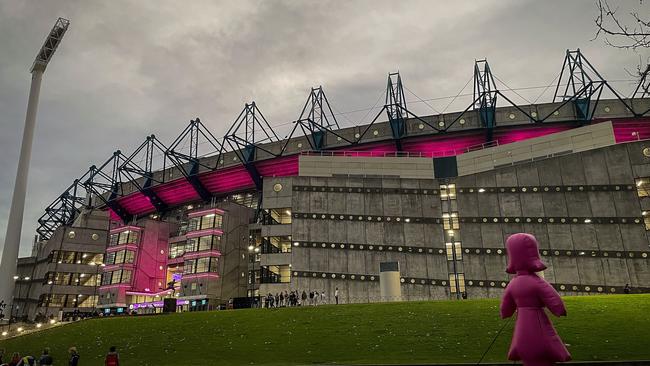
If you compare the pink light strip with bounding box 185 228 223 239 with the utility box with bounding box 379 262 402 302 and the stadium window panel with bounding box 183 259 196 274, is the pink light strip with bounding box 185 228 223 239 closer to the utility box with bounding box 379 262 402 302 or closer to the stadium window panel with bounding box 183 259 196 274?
the stadium window panel with bounding box 183 259 196 274

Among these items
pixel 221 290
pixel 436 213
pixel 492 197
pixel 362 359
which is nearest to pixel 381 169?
pixel 436 213

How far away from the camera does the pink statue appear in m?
9.83

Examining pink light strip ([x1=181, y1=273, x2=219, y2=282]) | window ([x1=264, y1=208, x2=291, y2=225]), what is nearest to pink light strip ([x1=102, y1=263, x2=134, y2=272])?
pink light strip ([x1=181, y1=273, x2=219, y2=282])

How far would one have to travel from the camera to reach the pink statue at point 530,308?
387 inches

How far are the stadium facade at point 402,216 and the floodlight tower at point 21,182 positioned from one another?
55.0 feet

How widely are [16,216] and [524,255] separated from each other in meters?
86.6

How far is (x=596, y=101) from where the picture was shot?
74062 millimetres

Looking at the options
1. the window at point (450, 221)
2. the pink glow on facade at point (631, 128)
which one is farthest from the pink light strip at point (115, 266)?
the pink glow on facade at point (631, 128)

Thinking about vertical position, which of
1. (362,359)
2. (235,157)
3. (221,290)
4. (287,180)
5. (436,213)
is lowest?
(362,359)

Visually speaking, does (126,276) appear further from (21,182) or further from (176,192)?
(21,182)

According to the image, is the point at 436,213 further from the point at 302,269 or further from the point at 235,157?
the point at 235,157

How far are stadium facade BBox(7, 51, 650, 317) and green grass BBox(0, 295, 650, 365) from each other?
975 inches

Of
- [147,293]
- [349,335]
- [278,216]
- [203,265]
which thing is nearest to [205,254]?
[203,265]

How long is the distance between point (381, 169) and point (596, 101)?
35.1 meters
